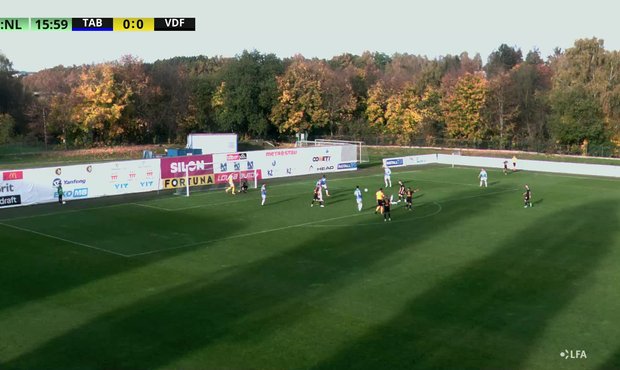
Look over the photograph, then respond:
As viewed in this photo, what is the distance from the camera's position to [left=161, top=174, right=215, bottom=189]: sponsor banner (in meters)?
47.1

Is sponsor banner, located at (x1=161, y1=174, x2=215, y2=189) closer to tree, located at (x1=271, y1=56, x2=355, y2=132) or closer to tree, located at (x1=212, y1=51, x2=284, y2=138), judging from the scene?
tree, located at (x1=271, y1=56, x2=355, y2=132)

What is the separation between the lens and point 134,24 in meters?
26.5

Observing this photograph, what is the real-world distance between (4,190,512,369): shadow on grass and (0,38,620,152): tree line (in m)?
61.3

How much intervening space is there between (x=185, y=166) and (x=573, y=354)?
3594 cm

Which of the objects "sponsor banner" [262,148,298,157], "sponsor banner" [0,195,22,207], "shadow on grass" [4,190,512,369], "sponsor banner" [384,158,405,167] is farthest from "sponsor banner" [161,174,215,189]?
"sponsor banner" [384,158,405,167]

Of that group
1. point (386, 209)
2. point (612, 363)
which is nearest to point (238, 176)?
point (386, 209)

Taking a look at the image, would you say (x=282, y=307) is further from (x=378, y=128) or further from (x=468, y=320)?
(x=378, y=128)

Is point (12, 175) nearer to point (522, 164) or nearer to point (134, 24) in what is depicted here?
point (134, 24)

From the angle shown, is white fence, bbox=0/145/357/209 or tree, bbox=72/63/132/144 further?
tree, bbox=72/63/132/144

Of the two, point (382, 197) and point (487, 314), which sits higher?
point (382, 197)

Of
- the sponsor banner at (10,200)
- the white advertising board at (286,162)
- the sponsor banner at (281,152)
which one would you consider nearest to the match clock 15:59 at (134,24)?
the sponsor banner at (10,200)

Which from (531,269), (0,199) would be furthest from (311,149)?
(531,269)

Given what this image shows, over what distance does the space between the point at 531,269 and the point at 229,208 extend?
794 inches

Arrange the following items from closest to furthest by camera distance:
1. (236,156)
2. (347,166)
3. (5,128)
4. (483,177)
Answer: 1. (483,177)
2. (236,156)
3. (347,166)
4. (5,128)
